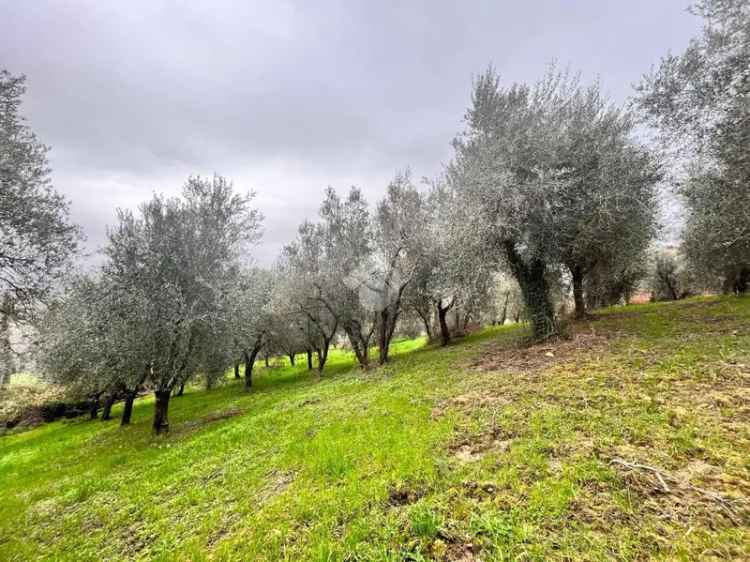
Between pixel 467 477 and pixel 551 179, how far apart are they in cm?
1061

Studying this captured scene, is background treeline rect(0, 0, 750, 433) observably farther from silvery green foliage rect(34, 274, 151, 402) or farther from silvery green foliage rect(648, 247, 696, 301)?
silvery green foliage rect(648, 247, 696, 301)

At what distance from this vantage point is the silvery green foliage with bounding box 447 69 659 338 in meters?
11.0

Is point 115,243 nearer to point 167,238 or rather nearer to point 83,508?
point 167,238

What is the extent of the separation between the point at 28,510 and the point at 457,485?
11.5 metres

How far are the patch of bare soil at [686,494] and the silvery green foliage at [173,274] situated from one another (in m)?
12.8

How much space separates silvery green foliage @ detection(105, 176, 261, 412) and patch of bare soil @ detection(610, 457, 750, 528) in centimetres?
1284

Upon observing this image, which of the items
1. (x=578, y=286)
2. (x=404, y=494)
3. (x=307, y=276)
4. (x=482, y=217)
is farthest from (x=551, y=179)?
(x=307, y=276)

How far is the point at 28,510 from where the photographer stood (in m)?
8.12

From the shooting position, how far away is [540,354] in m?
11.3

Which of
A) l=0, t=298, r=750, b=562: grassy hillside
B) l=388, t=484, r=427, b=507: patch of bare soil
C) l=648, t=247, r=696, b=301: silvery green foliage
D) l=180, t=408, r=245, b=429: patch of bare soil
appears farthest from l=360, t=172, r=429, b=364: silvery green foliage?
l=648, t=247, r=696, b=301: silvery green foliage

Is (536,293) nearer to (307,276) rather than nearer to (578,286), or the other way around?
(578,286)

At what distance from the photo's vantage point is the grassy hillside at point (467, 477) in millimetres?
3424

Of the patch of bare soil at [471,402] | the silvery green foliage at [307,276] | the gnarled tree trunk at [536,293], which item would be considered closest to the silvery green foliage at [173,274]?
the silvery green foliage at [307,276]

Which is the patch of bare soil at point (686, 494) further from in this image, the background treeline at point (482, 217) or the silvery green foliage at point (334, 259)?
the silvery green foliage at point (334, 259)
